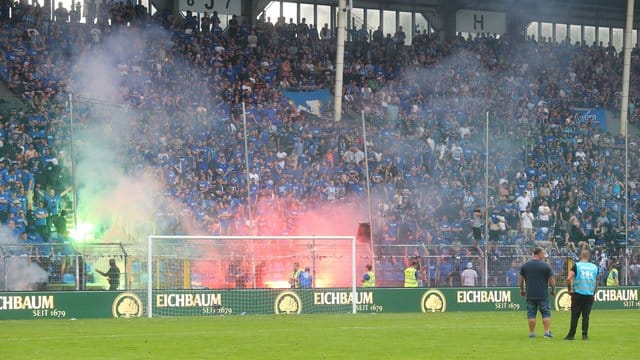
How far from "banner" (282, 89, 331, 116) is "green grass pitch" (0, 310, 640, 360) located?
16.1m

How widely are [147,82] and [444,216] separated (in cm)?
1209

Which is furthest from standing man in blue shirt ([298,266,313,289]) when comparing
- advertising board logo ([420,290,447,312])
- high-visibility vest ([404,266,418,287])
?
advertising board logo ([420,290,447,312])

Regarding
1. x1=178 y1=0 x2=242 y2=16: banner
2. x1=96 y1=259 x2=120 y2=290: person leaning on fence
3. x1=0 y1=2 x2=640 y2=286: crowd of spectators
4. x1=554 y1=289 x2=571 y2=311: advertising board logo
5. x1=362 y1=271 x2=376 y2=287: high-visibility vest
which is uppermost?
x1=178 y1=0 x2=242 y2=16: banner

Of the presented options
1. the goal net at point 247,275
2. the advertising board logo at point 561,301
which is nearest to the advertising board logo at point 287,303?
the goal net at point 247,275

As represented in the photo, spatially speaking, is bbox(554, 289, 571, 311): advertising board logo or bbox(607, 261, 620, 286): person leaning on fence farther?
bbox(607, 261, 620, 286): person leaning on fence

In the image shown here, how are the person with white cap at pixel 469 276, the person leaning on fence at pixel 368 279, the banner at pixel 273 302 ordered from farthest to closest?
1. the person with white cap at pixel 469 276
2. the person leaning on fence at pixel 368 279
3. the banner at pixel 273 302

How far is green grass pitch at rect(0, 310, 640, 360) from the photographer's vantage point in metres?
18.0

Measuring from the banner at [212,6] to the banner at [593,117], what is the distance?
15.8 m

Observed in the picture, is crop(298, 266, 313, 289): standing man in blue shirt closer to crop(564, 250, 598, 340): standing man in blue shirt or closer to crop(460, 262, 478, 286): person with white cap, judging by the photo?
crop(460, 262, 478, 286): person with white cap

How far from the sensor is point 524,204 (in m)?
40.9

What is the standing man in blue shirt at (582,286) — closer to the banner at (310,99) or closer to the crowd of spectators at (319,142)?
the crowd of spectators at (319,142)

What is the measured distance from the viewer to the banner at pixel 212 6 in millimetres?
47938

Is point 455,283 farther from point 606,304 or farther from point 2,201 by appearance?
point 2,201

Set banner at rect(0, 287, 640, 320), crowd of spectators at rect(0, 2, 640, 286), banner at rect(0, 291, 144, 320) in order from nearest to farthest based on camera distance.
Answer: banner at rect(0, 291, 144, 320) < banner at rect(0, 287, 640, 320) < crowd of spectators at rect(0, 2, 640, 286)
